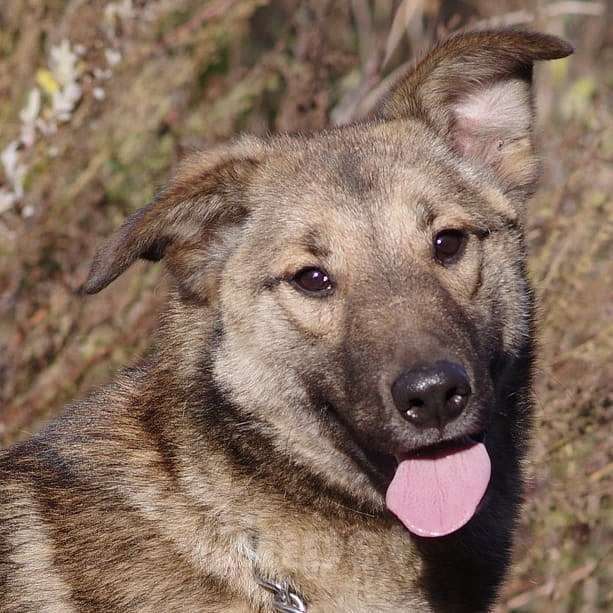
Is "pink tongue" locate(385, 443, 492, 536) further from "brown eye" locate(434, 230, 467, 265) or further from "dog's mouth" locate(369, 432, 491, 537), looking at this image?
"brown eye" locate(434, 230, 467, 265)

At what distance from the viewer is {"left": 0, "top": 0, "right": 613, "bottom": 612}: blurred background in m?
4.90

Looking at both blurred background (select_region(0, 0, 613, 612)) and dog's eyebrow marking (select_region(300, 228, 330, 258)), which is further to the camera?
blurred background (select_region(0, 0, 613, 612))

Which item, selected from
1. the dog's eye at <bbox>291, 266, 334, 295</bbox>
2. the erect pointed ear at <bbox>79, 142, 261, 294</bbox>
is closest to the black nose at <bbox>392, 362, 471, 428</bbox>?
the dog's eye at <bbox>291, 266, 334, 295</bbox>

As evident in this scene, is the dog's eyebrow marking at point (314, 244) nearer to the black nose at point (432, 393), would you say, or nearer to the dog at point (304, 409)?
the dog at point (304, 409)

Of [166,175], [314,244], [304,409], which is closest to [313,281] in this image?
[314,244]

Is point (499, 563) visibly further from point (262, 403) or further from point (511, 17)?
point (511, 17)

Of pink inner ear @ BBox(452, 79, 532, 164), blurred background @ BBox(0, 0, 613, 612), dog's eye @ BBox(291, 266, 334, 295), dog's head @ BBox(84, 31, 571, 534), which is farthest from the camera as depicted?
blurred background @ BBox(0, 0, 613, 612)

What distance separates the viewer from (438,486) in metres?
3.26

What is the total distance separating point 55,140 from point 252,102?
1.55 m

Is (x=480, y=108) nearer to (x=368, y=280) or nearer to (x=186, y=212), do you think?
(x=368, y=280)

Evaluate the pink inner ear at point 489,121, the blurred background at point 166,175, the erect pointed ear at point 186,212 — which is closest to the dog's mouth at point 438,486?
the erect pointed ear at point 186,212

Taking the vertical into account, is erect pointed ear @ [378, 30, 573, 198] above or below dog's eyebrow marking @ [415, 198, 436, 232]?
above

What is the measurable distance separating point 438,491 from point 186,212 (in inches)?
46.1

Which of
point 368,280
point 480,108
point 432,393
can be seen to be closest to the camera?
point 432,393
